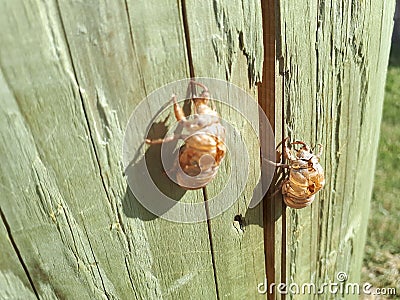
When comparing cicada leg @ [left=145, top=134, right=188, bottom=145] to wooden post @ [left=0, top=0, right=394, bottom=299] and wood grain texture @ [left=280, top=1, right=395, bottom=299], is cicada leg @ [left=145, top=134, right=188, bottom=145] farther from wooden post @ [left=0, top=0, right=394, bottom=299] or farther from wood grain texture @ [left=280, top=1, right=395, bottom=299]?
wood grain texture @ [left=280, top=1, right=395, bottom=299]

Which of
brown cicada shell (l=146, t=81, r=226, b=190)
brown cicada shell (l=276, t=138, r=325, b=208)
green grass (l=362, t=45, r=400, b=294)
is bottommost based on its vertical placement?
green grass (l=362, t=45, r=400, b=294)

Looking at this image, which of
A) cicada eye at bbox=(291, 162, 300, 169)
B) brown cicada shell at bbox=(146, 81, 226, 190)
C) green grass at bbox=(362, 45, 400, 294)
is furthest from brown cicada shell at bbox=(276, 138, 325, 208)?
green grass at bbox=(362, 45, 400, 294)

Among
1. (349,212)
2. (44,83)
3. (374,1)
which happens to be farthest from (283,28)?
(349,212)

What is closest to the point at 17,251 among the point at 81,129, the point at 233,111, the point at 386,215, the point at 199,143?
the point at 81,129

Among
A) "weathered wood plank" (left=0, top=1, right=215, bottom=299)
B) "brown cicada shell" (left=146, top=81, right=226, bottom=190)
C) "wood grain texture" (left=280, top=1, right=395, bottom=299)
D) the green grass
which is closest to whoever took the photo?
"weathered wood plank" (left=0, top=1, right=215, bottom=299)

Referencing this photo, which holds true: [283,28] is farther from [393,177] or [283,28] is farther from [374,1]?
[393,177]

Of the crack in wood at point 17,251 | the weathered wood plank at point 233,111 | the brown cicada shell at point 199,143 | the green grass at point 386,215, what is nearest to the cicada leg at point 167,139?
the brown cicada shell at point 199,143
